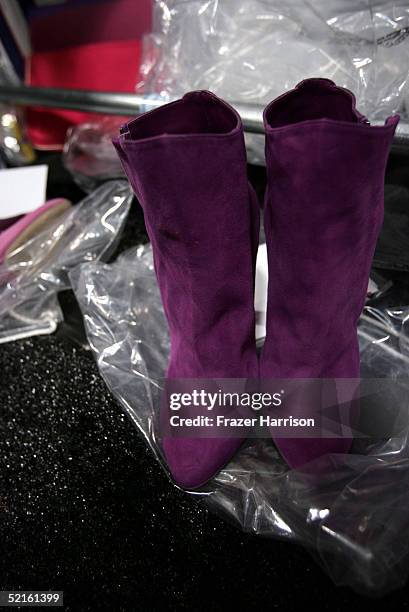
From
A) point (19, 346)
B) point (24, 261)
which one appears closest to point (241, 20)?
point (24, 261)

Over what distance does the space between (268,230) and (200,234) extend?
102 mm

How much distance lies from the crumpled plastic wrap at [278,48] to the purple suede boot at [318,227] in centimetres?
37

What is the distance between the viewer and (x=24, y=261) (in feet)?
3.14

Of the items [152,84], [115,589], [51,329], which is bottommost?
[115,589]

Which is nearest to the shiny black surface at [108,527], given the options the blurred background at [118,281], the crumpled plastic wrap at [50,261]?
the blurred background at [118,281]

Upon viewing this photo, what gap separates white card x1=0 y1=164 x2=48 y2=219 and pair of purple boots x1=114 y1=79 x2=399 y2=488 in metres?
0.61

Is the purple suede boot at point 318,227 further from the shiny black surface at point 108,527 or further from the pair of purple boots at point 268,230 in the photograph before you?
the shiny black surface at point 108,527

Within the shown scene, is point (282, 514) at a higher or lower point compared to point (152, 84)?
lower

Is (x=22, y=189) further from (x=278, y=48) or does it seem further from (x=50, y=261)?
(x=278, y=48)

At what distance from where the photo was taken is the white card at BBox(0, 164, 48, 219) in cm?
115

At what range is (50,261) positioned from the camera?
38.8 inches

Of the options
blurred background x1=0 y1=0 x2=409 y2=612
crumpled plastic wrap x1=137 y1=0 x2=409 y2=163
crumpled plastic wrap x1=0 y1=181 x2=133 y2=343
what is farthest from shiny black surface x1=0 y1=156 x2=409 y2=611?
crumpled plastic wrap x1=137 y1=0 x2=409 y2=163

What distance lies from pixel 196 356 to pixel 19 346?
42 cm

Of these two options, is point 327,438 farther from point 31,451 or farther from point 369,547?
point 31,451
